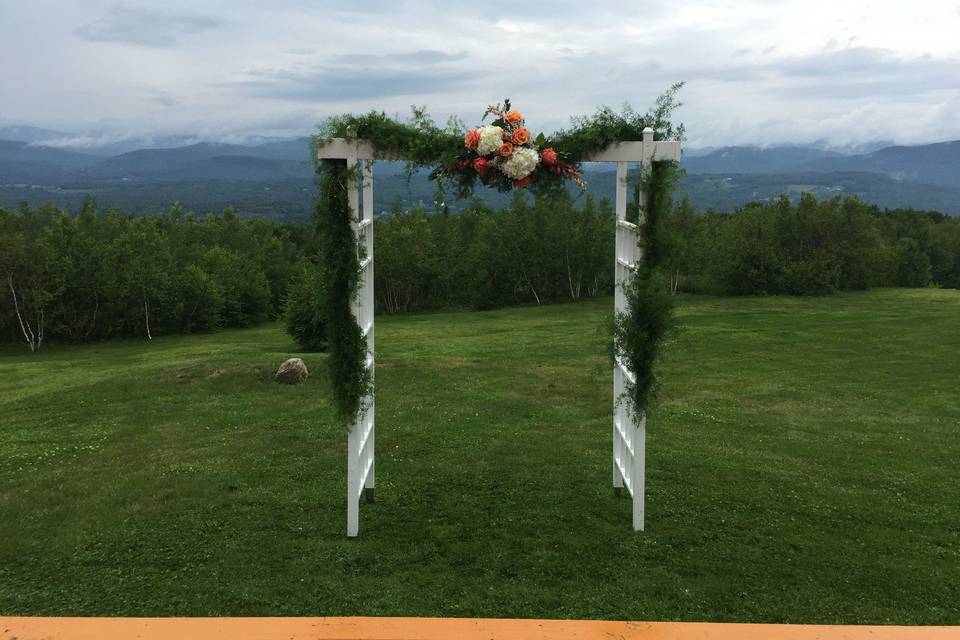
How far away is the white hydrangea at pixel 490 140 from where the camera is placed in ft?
15.7

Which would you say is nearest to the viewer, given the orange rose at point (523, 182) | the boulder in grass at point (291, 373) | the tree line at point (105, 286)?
the orange rose at point (523, 182)

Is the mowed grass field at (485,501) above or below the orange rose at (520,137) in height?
below

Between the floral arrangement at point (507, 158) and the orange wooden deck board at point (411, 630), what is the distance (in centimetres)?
304

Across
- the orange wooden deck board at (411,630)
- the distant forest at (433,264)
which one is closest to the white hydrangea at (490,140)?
the orange wooden deck board at (411,630)

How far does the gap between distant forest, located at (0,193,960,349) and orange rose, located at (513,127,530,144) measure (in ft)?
74.8

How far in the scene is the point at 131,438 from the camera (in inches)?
338

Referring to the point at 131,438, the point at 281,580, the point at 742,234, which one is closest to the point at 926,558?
the point at 281,580

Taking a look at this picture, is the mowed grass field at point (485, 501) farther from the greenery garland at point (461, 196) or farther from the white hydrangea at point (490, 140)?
the white hydrangea at point (490, 140)

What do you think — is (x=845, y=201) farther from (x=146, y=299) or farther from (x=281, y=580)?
(x=281, y=580)

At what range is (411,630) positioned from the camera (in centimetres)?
296

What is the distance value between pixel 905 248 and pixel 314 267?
180 ft

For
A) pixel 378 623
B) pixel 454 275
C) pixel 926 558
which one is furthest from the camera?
pixel 454 275

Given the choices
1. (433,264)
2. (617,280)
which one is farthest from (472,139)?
(433,264)

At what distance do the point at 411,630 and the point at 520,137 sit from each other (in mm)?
3311
